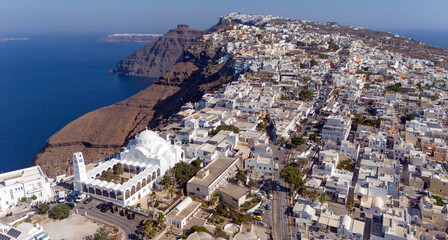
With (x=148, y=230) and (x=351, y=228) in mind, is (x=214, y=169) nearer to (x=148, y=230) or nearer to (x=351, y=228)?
(x=148, y=230)

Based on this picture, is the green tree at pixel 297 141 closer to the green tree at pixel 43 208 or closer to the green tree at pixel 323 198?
the green tree at pixel 323 198

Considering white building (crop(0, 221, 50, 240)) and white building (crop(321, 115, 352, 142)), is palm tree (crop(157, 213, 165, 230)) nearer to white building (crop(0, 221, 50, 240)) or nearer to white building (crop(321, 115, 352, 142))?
white building (crop(0, 221, 50, 240))

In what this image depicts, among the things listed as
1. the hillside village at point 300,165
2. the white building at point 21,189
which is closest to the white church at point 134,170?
the hillside village at point 300,165

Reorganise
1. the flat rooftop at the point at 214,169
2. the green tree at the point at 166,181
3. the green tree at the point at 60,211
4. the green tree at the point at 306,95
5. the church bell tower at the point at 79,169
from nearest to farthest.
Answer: the green tree at the point at 60,211 → the church bell tower at the point at 79,169 → the green tree at the point at 166,181 → the flat rooftop at the point at 214,169 → the green tree at the point at 306,95

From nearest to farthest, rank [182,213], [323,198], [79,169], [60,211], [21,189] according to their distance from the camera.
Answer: [60,211]
[182,213]
[323,198]
[21,189]
[79,169]

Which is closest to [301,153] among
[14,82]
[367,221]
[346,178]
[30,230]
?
[346,178]

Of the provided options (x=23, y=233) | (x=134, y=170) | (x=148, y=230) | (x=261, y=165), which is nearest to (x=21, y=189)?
(x=23, y=233)

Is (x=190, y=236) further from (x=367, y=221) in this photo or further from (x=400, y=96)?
(x=400, y=96)
